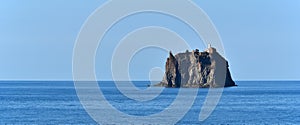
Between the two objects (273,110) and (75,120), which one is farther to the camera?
A: (273,110)

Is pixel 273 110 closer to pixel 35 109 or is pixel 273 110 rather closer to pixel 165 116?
pixel 165 116

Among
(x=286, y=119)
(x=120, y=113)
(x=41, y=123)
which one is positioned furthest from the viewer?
(x=120, y=113)

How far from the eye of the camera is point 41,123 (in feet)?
271

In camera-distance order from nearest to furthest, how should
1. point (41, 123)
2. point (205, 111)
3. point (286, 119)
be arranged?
point (41, 123) < point (286, 119) < point (205, 111)

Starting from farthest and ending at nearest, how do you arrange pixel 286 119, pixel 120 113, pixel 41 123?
pixel 120 113 < pixel 286 119 < pixel 41 123

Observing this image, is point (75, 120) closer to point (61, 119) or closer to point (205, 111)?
point (61, 119)

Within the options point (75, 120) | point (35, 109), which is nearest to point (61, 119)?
point (75, 120)

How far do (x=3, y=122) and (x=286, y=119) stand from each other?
4001 cm

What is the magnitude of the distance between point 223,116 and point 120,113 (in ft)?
53.4

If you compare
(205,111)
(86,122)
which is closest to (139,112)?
(205,111)

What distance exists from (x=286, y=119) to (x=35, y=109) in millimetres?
43277

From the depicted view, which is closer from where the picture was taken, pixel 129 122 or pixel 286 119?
pixel 129 122

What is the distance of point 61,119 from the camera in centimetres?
8775

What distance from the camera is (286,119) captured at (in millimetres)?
91562
